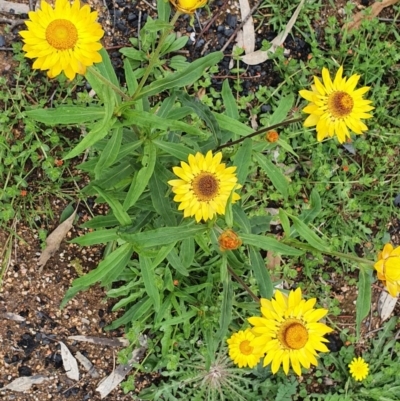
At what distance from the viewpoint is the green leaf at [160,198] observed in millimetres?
2623

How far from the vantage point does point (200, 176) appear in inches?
96.1

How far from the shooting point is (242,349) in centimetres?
334

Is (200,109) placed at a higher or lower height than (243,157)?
higher

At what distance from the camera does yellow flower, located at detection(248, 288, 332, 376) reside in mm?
2484

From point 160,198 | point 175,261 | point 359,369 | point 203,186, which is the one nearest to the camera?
point 203,186

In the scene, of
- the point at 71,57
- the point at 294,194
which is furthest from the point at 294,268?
the point at 71,57

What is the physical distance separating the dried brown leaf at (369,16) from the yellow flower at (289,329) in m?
2.21

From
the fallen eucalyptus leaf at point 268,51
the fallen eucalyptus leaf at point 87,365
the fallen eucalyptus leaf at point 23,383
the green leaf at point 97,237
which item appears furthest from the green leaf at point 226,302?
the fallen eucalyptus leaf at point 268,51

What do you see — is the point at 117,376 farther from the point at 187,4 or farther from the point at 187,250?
the point at 187,4

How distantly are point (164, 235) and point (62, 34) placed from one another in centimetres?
87

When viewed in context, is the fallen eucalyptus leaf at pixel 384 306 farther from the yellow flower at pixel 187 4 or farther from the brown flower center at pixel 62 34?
the brown flower center at pixel 62 34

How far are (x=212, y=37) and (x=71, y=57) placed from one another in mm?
1977

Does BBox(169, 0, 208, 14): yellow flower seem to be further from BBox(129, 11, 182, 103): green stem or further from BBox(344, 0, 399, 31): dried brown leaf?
BBox(344, 0, 399, 31): dried brown leaf

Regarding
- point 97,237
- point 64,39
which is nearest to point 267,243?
point 97,237
